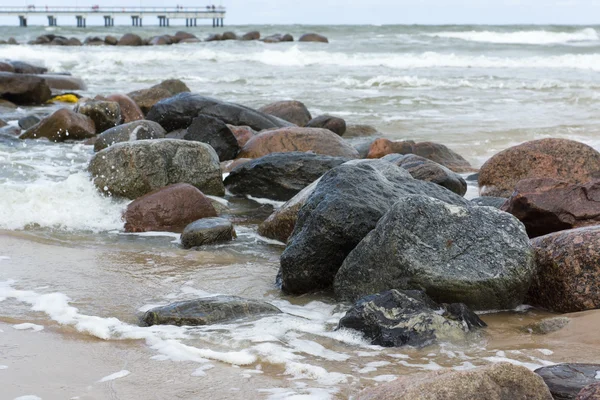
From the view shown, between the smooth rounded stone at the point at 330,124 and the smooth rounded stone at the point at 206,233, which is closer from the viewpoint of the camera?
the smooth rounded stone at the point at 206,233

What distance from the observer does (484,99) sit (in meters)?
16.8

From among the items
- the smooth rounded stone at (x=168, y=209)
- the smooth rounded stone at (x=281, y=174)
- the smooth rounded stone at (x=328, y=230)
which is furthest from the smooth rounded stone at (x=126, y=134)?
the smooth rounded stone at (x=328, y=230)

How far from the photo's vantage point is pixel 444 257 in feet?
14.6

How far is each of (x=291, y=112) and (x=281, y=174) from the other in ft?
14.5

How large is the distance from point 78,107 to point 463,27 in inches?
1776

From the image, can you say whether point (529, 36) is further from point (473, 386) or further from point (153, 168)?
point (473, 386)

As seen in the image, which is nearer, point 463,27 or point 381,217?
point 381,217

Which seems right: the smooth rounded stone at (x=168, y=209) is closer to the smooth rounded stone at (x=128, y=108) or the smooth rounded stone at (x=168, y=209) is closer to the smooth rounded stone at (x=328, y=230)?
the smooth rounded stone at (x=328, y=230)

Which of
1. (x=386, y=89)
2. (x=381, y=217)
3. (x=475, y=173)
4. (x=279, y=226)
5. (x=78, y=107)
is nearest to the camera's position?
(x=381, y=217)

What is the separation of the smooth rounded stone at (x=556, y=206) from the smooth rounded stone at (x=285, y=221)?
1635mm

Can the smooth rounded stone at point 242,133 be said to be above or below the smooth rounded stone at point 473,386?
below

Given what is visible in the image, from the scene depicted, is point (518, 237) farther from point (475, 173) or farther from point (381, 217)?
point (475, 173)

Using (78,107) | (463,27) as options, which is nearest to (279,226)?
(78,107)

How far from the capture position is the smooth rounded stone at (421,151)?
365 inches
